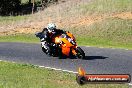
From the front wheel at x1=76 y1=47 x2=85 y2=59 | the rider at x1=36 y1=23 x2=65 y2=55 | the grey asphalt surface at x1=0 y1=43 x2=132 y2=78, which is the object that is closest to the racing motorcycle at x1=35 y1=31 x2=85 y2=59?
the front wheel at x1=76 y1=47 x2=85 y2=59

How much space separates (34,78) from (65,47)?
6035mm

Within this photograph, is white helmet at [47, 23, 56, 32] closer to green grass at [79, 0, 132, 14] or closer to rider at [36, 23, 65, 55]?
rider at [36, 23, 65, 55]

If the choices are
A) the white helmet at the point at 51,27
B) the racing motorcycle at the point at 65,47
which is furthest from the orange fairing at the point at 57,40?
the white helmet at the point at 51,27

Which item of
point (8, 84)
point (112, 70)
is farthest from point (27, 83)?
point (112, 70)

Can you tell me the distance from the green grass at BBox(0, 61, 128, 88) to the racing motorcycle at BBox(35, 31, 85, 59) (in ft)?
11.2

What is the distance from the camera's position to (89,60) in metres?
18.9

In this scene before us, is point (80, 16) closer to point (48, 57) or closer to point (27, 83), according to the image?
point (48, 57)

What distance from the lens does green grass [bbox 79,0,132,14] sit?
4119 centimetres

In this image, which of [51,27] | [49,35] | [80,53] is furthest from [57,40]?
[80,53]

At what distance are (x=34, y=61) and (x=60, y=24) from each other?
22.0m

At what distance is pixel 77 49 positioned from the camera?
19344mm

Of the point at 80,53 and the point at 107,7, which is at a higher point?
the point at 80,53

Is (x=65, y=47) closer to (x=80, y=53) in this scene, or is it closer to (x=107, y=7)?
(x=80, y=53)

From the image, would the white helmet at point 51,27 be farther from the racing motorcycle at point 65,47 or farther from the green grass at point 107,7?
the green grass at point 107,7
